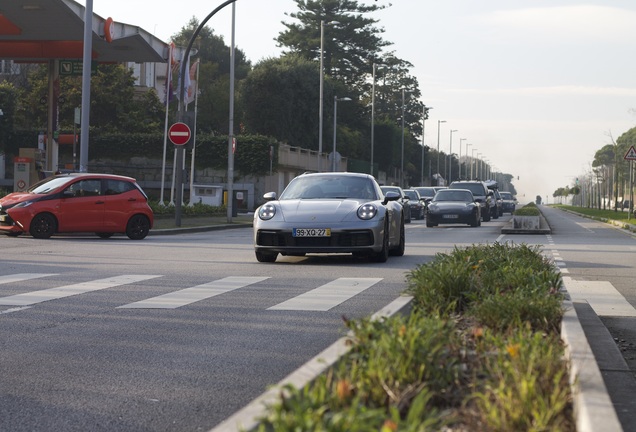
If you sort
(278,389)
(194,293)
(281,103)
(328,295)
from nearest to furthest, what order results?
(278,389) → (328,295) → (194,293) → (281,103)

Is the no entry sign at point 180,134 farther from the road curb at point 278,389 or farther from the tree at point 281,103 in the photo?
the tree at point 281,103

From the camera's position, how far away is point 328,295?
1130cm

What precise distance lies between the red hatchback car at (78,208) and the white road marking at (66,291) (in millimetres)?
10263

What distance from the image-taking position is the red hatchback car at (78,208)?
2303cm

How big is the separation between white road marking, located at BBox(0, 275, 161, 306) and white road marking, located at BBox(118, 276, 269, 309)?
93 centimetres

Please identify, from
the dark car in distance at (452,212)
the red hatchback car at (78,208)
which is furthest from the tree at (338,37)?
the red hatchback car at (78,208)

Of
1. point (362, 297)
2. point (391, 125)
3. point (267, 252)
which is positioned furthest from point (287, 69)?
point (362, 297)

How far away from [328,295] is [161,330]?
9.94 feet

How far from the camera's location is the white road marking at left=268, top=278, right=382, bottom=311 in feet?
33.6

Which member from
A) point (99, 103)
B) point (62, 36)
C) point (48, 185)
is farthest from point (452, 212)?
point (99, 103)

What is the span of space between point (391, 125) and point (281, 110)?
123 feet

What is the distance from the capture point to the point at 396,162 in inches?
4572

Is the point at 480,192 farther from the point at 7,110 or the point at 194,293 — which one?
the point at 194,293

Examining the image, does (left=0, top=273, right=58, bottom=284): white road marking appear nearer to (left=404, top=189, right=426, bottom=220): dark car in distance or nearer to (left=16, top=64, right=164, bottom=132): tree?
(left=404, top=189, right=426, bottom=220): dark car in distance
